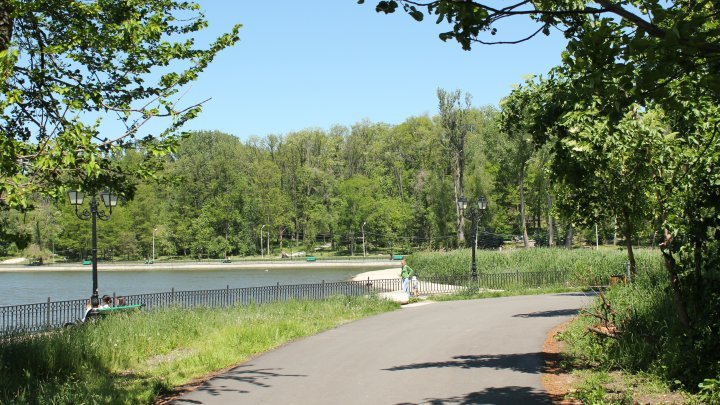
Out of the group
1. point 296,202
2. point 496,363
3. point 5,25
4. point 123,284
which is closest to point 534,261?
point 496,363

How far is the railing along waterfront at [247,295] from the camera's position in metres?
18.9

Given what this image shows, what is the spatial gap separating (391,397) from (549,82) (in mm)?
8131

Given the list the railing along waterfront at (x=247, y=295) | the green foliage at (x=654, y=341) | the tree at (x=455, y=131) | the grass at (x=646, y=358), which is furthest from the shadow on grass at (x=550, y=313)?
the tree at (x=455, y=131)

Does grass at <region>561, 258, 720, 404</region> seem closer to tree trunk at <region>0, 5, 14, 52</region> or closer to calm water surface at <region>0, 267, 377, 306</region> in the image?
tree trunk at <region>0, 5, 14, 52</region>

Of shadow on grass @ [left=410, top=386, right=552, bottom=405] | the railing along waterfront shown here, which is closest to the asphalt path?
shadow on grass @ [left=410, top=386, right=552, bottom=405]

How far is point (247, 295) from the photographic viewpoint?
24.8 meters

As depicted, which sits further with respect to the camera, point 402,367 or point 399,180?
point 399,180

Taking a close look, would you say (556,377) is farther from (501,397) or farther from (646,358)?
(501,397)

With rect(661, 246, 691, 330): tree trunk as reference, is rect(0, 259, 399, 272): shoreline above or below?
below

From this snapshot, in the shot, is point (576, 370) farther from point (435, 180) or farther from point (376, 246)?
point (376, 246)

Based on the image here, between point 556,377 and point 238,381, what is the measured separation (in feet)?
16.1

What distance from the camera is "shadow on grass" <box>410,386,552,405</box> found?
8.18m

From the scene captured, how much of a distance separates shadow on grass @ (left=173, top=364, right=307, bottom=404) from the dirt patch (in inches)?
154

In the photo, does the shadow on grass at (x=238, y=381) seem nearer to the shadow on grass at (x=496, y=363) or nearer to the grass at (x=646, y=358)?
the shadow on grass at (x=496, y=363)
